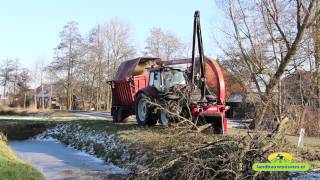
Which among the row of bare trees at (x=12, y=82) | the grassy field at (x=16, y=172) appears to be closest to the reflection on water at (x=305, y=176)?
the grassy field at (x=16, y=172)

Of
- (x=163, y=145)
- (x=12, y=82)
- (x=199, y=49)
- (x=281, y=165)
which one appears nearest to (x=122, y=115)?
(x=199, y=49)

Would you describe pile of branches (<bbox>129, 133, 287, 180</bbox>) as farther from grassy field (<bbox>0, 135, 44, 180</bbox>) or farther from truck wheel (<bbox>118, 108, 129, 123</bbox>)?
truck wheel (<bbox>118, 108, 129, 123</bbox>)

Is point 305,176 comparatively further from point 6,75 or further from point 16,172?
point 6,75

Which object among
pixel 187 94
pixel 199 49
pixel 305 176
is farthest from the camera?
pixel 199 49

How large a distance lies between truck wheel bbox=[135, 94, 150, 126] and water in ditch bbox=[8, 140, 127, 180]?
2777 millimetres

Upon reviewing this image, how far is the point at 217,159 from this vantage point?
33.1 feet

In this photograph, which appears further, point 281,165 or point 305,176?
point 305,176

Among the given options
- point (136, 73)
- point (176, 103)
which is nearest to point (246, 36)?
point (136, 73)

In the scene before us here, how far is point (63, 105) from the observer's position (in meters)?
76.0

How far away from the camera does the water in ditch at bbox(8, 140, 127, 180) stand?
49.4 ft

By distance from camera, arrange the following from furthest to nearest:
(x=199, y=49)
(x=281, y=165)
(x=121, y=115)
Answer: (x=121, y=115) < (x=199, y=49) < (x=281, y=165)

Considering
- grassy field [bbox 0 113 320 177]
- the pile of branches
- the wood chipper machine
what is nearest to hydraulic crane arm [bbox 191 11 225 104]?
the wood chipper machine

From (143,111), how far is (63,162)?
463 centimetres

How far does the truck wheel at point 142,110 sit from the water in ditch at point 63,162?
9.11 ft
